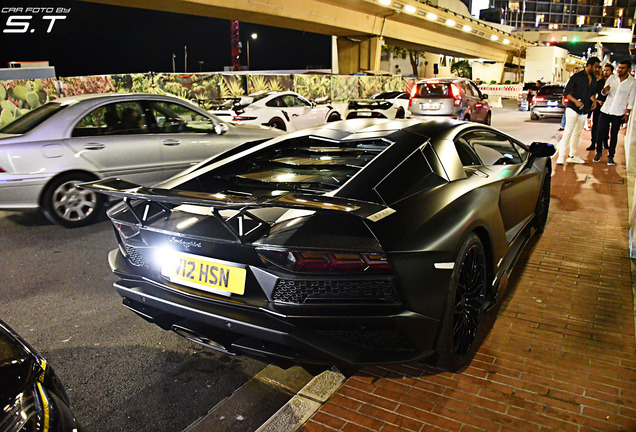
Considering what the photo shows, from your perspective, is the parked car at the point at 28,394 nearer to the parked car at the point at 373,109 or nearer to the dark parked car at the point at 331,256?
the dark parked car at the point at 331,256

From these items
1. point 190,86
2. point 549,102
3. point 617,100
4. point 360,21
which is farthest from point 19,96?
point 360,21

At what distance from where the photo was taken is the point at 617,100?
951 centimetres

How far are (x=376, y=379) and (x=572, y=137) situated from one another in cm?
881

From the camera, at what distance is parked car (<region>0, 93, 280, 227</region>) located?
6.13 metres

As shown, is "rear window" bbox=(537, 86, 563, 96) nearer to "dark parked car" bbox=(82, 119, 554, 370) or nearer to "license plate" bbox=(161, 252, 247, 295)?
"dark parked car" bbox=(82, 119, 554, 370)

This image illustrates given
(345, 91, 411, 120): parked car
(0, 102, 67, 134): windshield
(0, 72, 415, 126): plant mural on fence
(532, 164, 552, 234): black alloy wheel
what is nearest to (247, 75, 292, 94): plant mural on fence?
(0, 72, 415, 126): plant mural on fence

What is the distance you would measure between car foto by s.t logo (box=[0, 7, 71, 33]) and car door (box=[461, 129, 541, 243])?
39.1 m

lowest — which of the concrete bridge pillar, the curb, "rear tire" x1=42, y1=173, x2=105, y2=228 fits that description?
the curb

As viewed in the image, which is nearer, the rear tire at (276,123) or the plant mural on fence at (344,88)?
the rear tire at (276,123)

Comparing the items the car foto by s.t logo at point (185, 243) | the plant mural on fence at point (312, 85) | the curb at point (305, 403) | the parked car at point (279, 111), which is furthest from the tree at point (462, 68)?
the car foto by s.t logo at point (185, 243)

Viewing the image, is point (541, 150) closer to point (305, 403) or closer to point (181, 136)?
point (305, 403)

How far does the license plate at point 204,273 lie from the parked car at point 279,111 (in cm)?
1019

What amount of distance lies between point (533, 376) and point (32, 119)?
655 centimetres

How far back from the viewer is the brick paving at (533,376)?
2529mm
